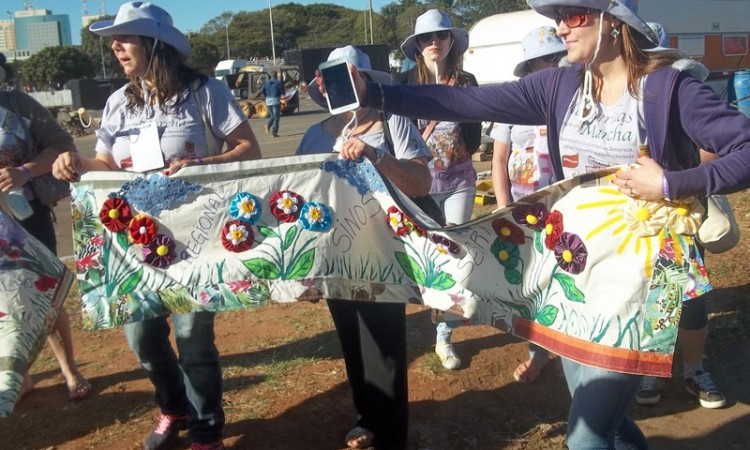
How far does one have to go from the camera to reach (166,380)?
359cm

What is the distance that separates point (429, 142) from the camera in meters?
4.69

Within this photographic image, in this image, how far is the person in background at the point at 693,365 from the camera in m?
3.95

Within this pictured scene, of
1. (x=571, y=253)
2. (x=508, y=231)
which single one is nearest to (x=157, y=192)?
(x=508, y=231)

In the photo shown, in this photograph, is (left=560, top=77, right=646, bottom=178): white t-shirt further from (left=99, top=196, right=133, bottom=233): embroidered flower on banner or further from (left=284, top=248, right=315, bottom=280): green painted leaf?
(left=99, top=196, right=133, bottom=233): embroidered flower on banner

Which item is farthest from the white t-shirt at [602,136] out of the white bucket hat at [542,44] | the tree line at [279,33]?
the tree line at [279,33]

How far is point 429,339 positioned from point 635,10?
296cm

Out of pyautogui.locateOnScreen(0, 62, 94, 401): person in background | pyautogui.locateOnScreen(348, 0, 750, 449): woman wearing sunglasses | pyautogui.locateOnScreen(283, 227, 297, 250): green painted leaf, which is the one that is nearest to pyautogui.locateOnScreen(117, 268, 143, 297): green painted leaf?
pyautogui.locateOnScreen(283, 227, 297, 250): green painted leaf

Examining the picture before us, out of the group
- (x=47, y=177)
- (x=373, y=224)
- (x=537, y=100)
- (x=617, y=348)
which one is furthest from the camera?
(x=47, y=177)

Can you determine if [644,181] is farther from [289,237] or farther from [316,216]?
[289,237]

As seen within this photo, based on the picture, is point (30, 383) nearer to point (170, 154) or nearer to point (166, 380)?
point (166, 380)

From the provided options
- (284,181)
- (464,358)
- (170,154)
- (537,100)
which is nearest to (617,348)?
(537,100)

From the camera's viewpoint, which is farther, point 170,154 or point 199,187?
point 170,154

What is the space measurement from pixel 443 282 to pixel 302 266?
593 millimetres

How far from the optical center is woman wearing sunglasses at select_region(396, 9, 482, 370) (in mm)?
4629
